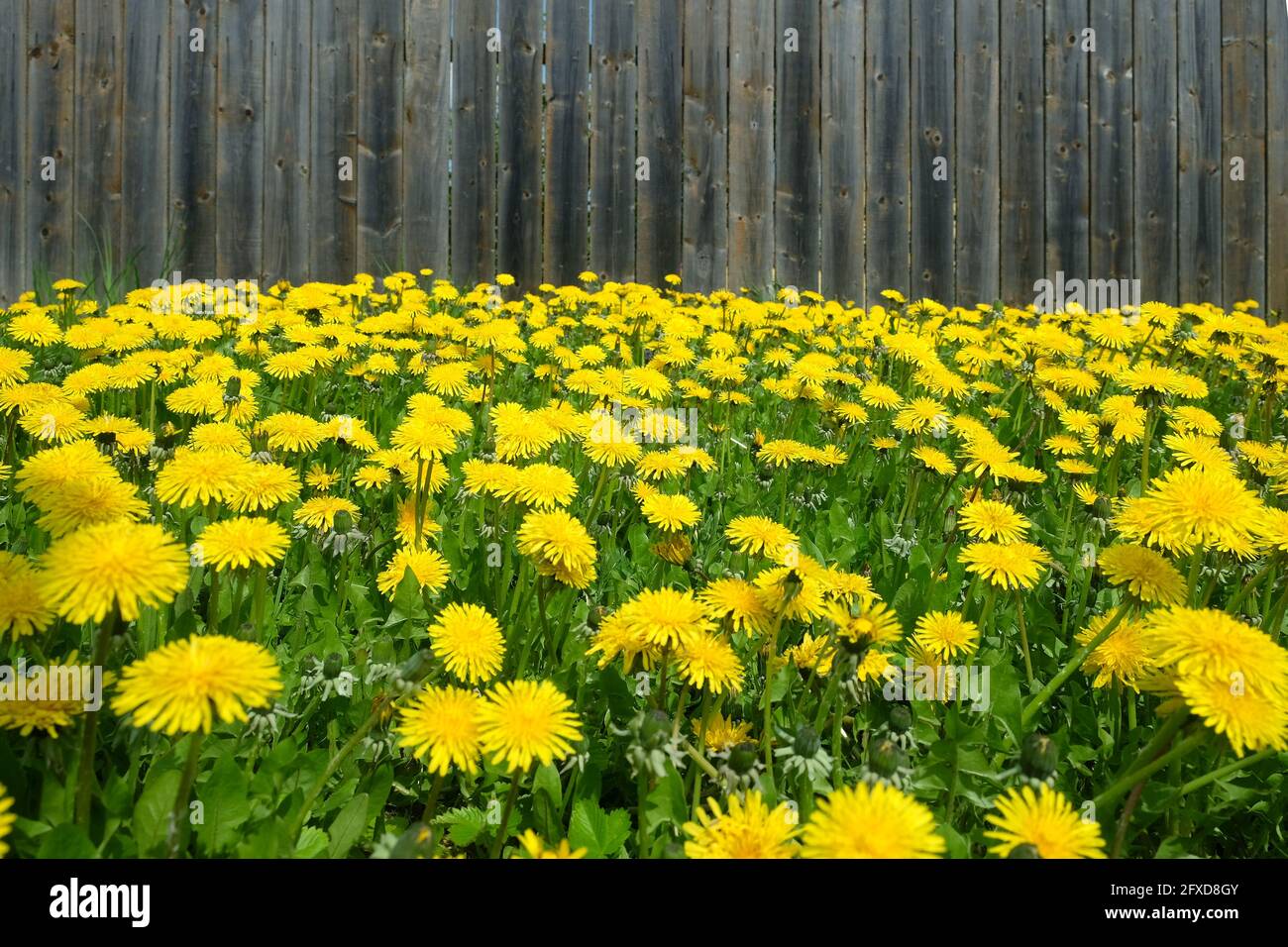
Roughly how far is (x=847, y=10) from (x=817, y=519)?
175 inches

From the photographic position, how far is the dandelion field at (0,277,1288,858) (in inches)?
41.0

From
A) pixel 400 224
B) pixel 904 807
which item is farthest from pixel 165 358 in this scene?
pixel 400 224

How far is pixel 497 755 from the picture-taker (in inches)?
39.1

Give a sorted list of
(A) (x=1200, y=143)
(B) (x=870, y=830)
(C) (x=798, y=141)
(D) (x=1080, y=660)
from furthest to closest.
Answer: (A) (x=1200, y=143)
(C) (x=798, y=141)
(D) (x=1080, y=660)
(B) (x=870, y=830)

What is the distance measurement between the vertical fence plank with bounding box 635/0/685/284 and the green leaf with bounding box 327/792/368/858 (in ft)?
15.4

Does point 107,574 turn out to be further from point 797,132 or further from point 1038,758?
point 797,132

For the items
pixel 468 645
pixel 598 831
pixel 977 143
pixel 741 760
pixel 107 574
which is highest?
pixel 977 143

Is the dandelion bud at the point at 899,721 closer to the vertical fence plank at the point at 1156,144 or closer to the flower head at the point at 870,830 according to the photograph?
the flower head at the point at 870,830

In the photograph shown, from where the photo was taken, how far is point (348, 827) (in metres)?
1.19

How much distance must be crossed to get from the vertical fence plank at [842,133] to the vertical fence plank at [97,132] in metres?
4.09

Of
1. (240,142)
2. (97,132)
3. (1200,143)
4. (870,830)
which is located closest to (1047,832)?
(870,830)

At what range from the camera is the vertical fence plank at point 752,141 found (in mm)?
5562

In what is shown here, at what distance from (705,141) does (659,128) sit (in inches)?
11.4

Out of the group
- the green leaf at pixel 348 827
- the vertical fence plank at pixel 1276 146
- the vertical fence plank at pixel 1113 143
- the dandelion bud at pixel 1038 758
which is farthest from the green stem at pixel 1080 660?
the vertical fence plank at pixel 1276 146
